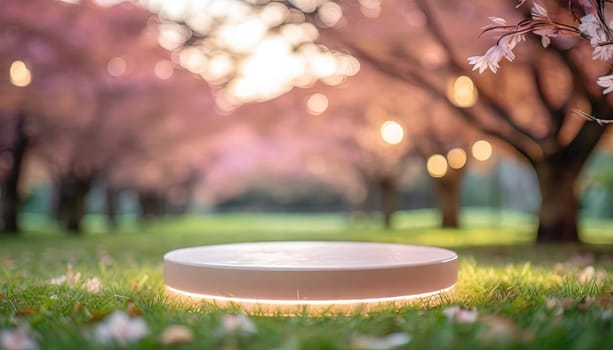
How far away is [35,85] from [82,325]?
33.8 feet

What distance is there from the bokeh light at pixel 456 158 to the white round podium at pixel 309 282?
41.2 ft

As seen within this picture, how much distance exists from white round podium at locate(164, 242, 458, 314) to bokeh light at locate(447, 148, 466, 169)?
12.5 meters

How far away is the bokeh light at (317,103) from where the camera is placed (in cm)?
1502

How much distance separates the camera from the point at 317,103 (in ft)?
50.3

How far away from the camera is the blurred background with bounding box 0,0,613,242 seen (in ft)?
29.1

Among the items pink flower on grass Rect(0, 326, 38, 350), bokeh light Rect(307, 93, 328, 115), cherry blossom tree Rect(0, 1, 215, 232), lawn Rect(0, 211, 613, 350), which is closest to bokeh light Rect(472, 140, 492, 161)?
bokeh light Rect(307, 93, 328, 115)

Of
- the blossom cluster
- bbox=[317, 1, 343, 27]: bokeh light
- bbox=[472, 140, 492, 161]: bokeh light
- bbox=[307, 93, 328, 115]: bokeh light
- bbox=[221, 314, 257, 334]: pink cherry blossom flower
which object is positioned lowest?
bbox=[221, 314, 257, 334]: pink cherry blossom flower

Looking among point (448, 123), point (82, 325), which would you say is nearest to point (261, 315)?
point (82, 325)

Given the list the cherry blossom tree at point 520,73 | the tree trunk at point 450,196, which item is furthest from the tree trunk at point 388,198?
the cherry blossom tree at point 520,73

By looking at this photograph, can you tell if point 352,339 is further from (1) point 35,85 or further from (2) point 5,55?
(1) point 35,85

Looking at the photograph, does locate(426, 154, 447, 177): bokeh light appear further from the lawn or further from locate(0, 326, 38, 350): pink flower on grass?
locate(0, 326, 38, 350): pink flower on grass

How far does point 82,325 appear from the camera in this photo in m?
2.81

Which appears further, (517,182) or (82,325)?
(517,182)

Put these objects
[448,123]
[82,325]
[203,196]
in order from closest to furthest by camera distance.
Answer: [82,325] → [448,123] → [203,196]
